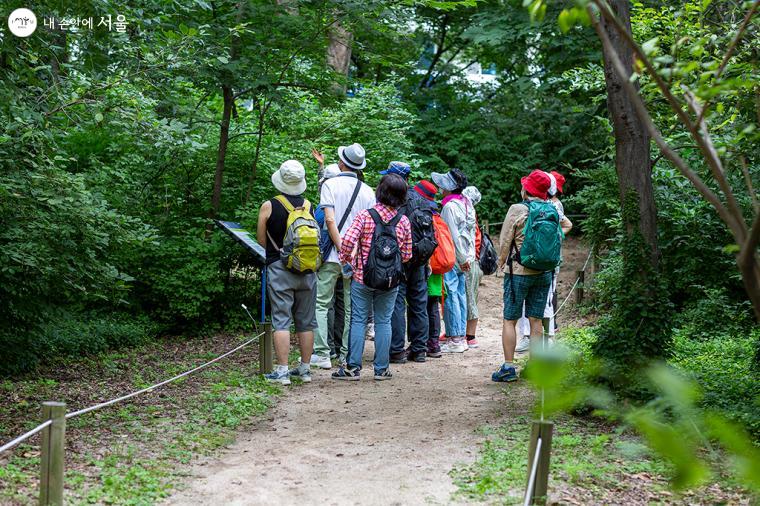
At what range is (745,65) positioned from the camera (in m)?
6.49

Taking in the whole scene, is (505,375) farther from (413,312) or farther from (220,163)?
(220,163)

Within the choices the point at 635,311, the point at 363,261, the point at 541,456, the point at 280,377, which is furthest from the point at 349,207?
the point at 541,456

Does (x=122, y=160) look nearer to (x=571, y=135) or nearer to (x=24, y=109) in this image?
(x=24, y=109)

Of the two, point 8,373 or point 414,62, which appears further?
point 414,62

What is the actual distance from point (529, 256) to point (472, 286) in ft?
9.65

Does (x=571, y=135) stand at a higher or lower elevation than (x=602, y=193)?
higher

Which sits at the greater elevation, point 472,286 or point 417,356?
point 472,286

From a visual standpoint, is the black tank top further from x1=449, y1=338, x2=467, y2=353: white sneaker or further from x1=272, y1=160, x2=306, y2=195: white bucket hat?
x1=449, y1=338, x2=467, y2=353: white sneaker

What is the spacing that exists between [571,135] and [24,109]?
16.9m

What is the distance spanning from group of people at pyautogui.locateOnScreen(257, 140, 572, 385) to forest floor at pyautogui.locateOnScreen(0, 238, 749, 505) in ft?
1.53

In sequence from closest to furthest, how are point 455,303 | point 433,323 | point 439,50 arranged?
point 433,323, point 455,303, point 439,50

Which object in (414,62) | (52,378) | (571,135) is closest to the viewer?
(52,378)

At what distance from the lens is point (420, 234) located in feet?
30.9

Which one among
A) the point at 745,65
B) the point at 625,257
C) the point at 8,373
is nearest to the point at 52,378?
the point at 8,373
